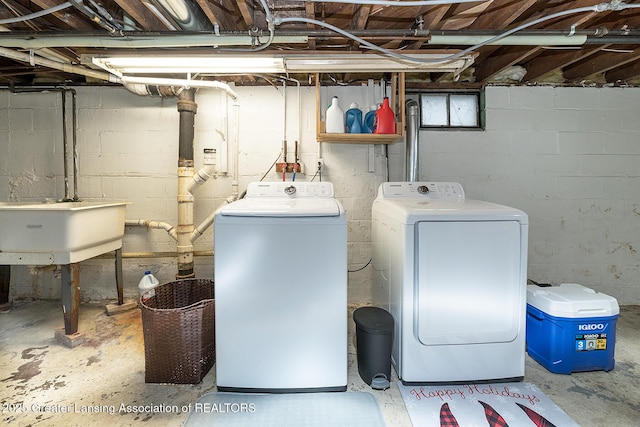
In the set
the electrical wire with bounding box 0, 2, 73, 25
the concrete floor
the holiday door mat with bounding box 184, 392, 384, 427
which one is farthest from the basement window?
the electrical wire with bounding box 0, 2, 73, 25

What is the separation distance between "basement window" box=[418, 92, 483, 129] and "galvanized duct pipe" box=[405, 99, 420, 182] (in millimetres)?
323

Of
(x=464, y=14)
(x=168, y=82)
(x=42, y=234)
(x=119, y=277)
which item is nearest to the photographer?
(x=464, y=14)

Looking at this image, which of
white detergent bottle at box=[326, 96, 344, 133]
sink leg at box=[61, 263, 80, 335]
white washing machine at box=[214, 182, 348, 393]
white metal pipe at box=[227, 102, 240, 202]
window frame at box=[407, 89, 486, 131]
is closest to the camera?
white washing machine at box=[214, 182, 348, 393]

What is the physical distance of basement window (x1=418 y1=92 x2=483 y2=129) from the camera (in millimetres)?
2873

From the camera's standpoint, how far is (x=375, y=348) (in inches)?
67.3

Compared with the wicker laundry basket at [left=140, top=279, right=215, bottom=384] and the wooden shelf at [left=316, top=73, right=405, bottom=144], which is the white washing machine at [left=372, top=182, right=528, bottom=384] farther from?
the wicker laundry basket at [left=140, top=279, right=215, bottom=384]

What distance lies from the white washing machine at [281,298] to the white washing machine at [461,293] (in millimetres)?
362

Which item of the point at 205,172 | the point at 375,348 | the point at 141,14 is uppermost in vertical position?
the point at 141,14

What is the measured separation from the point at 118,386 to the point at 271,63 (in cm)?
210

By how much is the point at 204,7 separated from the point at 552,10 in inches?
76.8

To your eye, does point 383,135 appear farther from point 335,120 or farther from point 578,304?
point 578,304

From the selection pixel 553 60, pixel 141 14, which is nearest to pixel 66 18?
pixel 141 14

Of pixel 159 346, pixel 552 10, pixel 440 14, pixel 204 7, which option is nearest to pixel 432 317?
pixel 159 346

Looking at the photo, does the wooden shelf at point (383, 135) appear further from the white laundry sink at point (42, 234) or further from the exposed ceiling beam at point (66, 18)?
the white laundry sink at point (42, 234)
